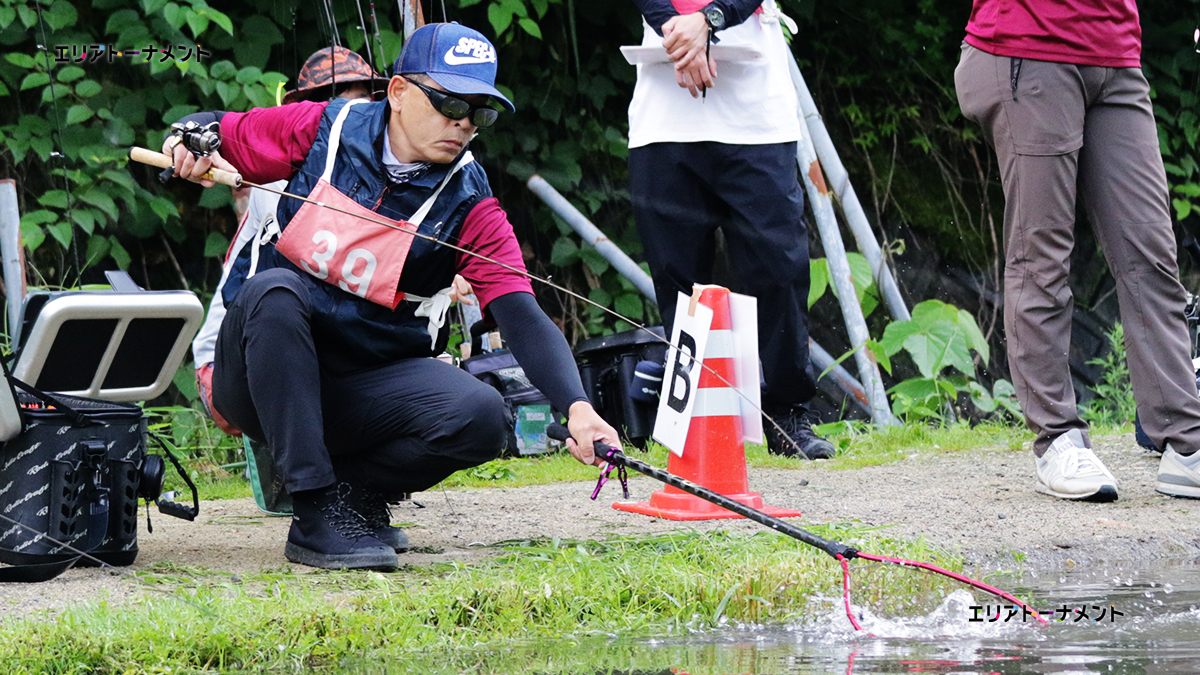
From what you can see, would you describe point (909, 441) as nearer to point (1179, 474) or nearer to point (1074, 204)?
point (1179, 474)

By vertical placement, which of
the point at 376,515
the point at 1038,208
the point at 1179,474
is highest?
the point at 1038,208

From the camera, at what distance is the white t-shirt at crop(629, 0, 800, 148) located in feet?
14.5

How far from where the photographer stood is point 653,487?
434 centimetres

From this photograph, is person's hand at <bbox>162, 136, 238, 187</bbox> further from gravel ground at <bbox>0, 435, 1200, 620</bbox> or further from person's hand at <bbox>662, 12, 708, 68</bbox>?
person's hand at <bbox>662, 12, 708, 68</bbox>

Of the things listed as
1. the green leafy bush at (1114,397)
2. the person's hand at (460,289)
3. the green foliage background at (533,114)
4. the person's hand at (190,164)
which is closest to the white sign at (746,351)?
the person's hand at (190,164)

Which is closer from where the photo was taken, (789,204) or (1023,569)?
(1023,569)

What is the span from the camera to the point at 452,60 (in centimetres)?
306

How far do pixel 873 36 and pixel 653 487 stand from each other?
450cm

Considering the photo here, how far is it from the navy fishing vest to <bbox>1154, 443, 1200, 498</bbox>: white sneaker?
2.08m

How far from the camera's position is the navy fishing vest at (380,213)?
10.2ft

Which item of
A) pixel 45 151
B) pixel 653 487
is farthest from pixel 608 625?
pixel 45 151

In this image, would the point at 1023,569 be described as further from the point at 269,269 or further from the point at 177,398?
the point at 177,398

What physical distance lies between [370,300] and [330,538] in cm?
56

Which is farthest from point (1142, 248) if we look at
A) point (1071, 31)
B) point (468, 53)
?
point (468, 53)
